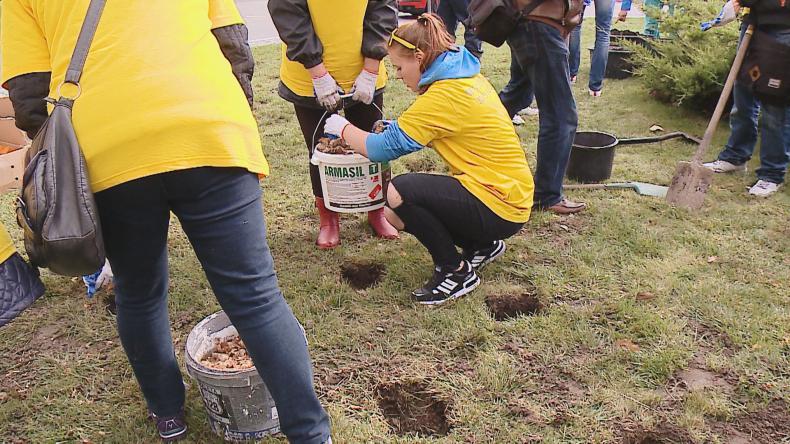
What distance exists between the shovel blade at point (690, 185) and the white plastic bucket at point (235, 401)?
289 cm

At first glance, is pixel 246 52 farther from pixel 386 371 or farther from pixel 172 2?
pixel 386 371

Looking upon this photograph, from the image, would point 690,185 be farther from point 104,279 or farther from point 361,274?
point 104,279

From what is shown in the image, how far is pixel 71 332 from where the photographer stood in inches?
119

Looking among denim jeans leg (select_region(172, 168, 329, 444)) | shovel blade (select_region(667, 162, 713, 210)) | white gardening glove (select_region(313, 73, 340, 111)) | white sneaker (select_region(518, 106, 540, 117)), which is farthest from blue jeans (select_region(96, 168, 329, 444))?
white sneaker (select_region(518, 106, 540, 117))

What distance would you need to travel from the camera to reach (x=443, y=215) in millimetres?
3107

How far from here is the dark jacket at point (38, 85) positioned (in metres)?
1.77

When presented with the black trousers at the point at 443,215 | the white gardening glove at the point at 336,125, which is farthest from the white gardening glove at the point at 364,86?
the black trousers at the point at 443,215

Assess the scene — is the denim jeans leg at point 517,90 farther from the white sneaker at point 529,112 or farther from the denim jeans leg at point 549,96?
the white sneaker at point 529,112

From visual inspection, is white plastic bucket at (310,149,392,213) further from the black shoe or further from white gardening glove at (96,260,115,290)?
the black shoe

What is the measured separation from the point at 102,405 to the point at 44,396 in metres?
0.27

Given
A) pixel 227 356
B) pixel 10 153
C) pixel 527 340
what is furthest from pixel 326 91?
pixel 10 153

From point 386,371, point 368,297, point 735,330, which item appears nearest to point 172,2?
point 386,371

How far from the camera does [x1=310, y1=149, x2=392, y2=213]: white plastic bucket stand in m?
3.30

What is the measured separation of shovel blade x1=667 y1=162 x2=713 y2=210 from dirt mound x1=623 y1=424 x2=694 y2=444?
201 centimetres
